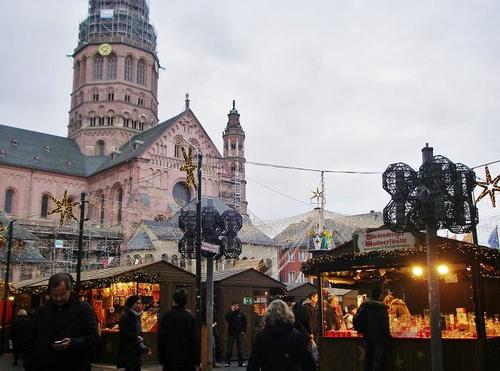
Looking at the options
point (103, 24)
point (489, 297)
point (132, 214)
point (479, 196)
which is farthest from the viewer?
point (103, 24)

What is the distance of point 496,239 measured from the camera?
2534cm

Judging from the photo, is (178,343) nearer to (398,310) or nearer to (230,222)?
(398,310)

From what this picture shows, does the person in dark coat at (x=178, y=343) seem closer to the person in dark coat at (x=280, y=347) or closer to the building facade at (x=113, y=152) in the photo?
the person in dark coat at (x=280, y=347)

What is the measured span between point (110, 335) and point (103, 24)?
63420 mm

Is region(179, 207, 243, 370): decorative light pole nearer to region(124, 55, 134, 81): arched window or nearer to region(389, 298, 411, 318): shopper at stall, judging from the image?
region(389, 298, 411, 318): shopper at stall

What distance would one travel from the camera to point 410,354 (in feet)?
35.8

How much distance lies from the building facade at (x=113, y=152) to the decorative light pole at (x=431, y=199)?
135ft

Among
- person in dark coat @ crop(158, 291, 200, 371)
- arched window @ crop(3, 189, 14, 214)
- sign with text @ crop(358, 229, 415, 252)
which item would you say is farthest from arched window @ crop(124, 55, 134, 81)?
person in dark coat @ crop(158, 291, 200, 371)

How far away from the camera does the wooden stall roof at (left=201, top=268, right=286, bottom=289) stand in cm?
2028

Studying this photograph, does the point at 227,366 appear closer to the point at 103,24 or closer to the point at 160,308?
the point at 160,308

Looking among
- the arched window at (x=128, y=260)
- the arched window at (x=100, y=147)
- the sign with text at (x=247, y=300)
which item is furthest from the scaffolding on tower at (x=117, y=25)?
the sign with text at (x=247, y=300)

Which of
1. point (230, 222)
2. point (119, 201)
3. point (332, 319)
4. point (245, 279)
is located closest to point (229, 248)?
point (230, 222)

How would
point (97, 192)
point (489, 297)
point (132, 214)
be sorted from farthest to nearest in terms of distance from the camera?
point (97, 192) < point (132, 214) < point (489, 297)

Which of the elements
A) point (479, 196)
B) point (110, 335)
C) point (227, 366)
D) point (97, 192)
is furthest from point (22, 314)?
point (97, 192)
